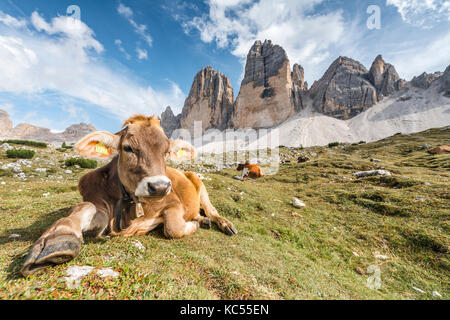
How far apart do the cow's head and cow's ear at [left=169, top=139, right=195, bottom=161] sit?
7.1 inches

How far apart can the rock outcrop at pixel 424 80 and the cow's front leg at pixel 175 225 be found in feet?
349

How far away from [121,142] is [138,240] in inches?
59.4

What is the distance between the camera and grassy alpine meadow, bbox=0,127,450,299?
1.58 metres

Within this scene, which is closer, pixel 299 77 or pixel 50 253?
pixel 50 253

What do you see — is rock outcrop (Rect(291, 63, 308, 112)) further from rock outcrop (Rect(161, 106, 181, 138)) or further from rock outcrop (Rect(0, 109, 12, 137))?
rock outcrop (Rect(0, 109, 12, 137))

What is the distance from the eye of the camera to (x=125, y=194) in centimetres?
278

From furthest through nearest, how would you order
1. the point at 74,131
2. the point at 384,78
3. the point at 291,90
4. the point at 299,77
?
1. the point at 74,131
2. the point at 299,77
3. the point at 291,90
4. the point at 384,78

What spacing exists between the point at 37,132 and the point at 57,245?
23973cm

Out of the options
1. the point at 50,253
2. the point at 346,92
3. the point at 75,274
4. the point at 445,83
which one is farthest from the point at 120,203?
the point at 445,83

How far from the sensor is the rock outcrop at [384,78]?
7006 centimetres

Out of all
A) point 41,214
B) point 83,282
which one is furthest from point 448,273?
point 41,214

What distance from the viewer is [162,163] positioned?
260cm

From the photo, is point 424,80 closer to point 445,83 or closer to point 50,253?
point 445,83
